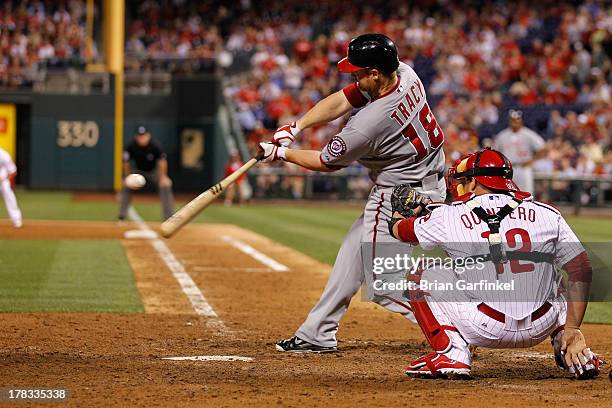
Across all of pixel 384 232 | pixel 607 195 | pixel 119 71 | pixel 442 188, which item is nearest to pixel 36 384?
pixel 384 232

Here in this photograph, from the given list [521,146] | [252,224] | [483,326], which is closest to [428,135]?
[483,326]

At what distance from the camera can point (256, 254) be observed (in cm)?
1359

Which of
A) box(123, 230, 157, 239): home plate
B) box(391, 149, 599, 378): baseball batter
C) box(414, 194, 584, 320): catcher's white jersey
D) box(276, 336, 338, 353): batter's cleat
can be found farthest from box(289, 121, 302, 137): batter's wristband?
box(123, 230, 157, 239): home plate

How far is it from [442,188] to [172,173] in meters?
25.0

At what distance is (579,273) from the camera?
17.6ft

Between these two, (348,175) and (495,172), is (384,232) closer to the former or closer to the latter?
(495,172)

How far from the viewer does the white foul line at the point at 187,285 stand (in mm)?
Answer: 8213

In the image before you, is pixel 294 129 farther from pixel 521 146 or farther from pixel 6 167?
pixel 6 167

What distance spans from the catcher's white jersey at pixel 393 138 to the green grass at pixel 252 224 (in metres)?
2.96

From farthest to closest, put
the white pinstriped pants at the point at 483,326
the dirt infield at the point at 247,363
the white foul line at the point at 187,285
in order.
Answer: the white foul line at the point at 187,285 < the white pinstriped pants at the point at 483,326 < the dirt infield at the point at 247,363

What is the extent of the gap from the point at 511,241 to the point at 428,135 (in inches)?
48.0

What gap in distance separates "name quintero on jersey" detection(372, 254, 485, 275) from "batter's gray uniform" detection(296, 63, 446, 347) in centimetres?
9

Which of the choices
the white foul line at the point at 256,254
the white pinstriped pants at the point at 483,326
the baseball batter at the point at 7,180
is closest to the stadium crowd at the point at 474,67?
the white foul line at the point at 256,254

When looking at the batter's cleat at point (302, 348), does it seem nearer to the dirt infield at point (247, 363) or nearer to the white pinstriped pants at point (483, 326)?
the dirt infield at point (247, 363)
